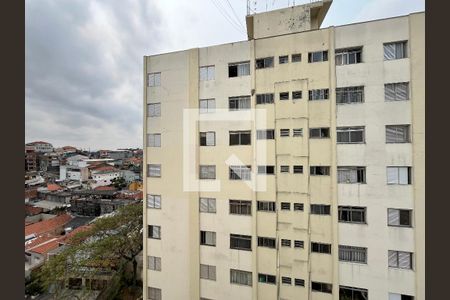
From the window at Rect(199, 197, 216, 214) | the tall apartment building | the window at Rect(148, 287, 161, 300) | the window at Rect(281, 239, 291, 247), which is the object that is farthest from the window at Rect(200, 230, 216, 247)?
the window at Rect(148, 287, 161, 300)

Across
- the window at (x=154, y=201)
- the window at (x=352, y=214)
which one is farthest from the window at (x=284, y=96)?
the window at (x=154, y=201)

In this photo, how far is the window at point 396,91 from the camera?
9.32 metres

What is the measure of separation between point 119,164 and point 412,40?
69.9m

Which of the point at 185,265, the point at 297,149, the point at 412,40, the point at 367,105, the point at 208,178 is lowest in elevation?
the point at 185,265

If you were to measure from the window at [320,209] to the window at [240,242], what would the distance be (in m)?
3.31

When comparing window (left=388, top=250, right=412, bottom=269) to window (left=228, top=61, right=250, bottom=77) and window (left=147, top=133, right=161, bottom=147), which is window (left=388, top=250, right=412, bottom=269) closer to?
window (left=228, top=61, right=250, bottom=77)

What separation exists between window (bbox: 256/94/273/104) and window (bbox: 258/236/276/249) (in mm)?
6625

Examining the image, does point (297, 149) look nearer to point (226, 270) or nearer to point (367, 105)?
point (367, 105)

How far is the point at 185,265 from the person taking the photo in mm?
11711

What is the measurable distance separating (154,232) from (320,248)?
8650 millimetres

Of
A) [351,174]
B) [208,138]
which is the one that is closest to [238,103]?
[208,138]

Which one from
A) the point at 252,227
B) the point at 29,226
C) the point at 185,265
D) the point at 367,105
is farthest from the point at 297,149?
the point at 29,226

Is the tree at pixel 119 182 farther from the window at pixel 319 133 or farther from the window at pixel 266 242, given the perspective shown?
the window at pixel 319 133

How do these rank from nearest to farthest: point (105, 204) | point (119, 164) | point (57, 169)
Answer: point (105, 204) < point (57, 169) < point (119, 164)
